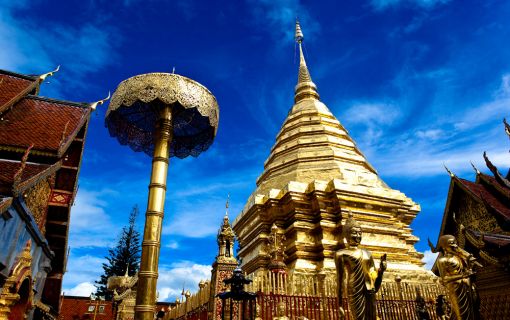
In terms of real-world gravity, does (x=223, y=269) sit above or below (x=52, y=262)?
below

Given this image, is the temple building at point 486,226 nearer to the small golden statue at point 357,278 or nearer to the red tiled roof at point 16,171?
the small golden statue at point 357,278

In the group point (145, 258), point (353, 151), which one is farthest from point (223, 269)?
point (353, 151)

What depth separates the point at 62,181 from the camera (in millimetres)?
9828

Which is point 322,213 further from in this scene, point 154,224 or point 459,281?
point 154,224

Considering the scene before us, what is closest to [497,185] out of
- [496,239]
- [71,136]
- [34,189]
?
[496,239]

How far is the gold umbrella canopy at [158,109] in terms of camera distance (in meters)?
7.34

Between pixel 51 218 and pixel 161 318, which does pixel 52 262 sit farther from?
pixel 161 318

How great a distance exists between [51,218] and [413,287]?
28.0 feet

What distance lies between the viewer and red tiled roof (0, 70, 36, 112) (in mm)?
9026

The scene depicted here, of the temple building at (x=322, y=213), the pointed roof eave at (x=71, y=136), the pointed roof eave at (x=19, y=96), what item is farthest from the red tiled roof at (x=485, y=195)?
the pointed roof eave at (x=19, y=96)

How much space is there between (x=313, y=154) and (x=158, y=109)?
789 cm

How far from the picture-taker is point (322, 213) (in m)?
11.7

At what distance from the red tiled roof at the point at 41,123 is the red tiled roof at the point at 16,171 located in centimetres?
36

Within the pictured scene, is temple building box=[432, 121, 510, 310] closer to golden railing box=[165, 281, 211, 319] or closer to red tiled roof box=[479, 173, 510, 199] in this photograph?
red tiled roof box=[479, 173, 510, 199]
